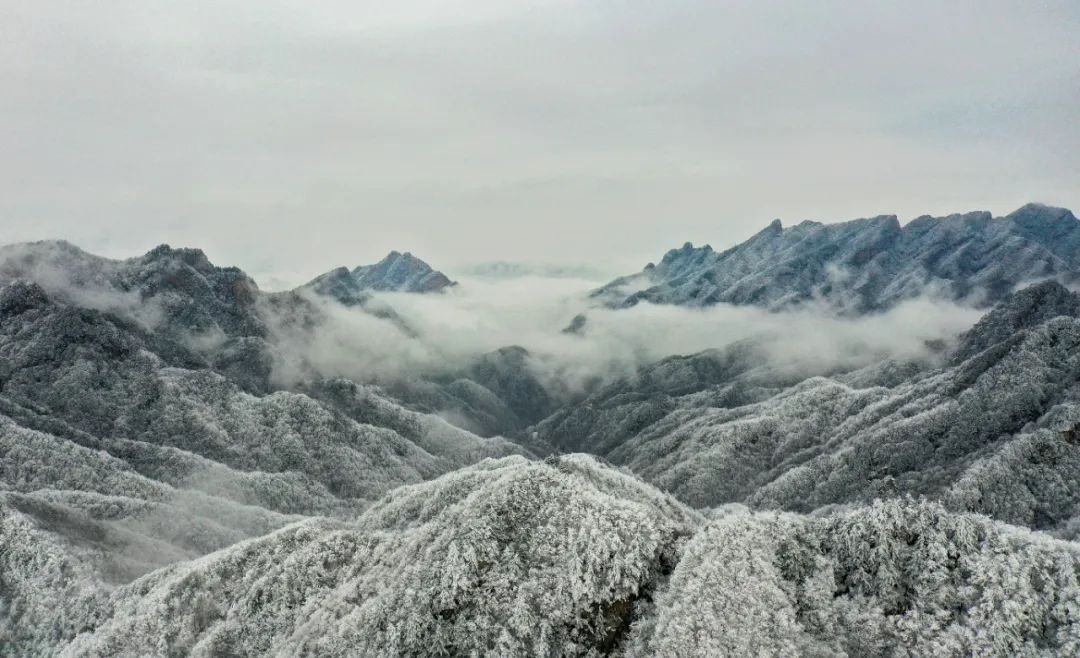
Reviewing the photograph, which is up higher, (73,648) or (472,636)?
(472,636)

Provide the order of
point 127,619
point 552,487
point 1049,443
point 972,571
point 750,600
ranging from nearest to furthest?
1. point 972,571
2. point 750,600
3. point 552,487
4. point 127,619
5. point 1049,443

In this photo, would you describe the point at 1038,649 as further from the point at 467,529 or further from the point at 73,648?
the point at 73,648

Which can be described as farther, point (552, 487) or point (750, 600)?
point (552, 487)

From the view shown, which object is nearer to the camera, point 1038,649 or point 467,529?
point 1038,649

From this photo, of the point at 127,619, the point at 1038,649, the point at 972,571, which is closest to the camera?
the point at 1038,649

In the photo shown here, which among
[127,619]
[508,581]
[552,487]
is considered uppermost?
[552,487]

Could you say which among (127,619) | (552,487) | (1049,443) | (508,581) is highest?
(552,487)

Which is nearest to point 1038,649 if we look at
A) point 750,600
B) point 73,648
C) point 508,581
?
point 750,600

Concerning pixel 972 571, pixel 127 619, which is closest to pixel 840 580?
pixel 972 571

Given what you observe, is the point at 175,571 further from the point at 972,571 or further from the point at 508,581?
the point at 972,571
